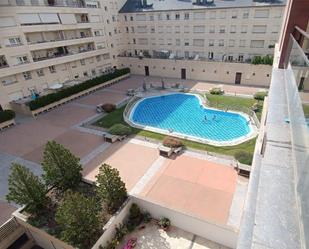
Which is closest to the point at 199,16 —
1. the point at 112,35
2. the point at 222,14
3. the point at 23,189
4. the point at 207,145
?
the point at 222,14

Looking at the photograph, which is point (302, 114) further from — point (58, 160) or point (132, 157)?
point (132, 157)

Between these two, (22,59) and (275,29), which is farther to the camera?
(275,29)

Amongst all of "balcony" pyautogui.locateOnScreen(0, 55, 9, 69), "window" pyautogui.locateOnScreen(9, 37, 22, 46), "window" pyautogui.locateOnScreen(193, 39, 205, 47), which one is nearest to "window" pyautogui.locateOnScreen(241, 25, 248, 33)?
"window" pyautogui.locateOnScreen(193, 39, 205, 47)

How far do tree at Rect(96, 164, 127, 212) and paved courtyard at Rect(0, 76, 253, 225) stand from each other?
1927 millimetres

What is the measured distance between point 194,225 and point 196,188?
2.70m

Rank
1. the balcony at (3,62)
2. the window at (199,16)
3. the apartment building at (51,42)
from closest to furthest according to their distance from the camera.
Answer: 1. the balcony at (3,62)
2. the apartment building at (51,42)
3. the window at (199,16)

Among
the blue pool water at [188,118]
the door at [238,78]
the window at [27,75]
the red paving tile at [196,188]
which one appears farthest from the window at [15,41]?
the door at [238,78]

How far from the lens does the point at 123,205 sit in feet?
35.6

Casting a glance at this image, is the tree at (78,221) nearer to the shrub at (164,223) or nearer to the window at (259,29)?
the shrub at (164,223)

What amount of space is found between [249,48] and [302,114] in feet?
102

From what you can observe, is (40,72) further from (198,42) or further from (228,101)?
(228,101)

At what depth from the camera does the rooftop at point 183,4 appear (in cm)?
2773

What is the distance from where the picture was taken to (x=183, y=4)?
108 ft

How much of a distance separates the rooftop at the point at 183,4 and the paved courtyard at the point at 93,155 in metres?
20.7
